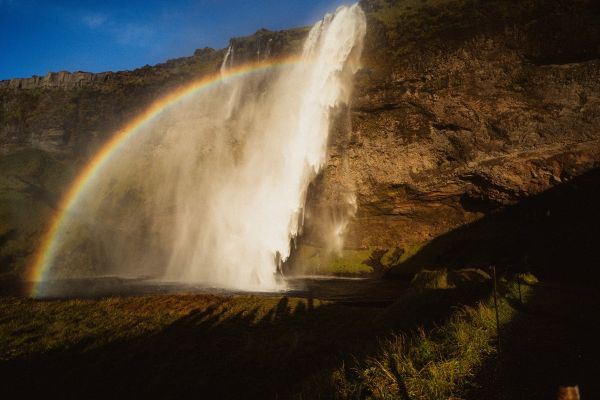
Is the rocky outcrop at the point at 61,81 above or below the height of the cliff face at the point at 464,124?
above

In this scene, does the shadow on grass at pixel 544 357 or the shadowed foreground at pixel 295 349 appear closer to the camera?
the shadow on grass at pixel 544 357

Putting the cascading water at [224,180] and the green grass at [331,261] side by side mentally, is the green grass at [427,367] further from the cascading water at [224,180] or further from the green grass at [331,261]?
the green grass at [331,261]

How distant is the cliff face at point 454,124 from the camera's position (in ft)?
94.2

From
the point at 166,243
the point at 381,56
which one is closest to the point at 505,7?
the point at 381,56

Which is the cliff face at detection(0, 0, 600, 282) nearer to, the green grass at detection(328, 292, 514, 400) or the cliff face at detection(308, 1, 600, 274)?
the cliff face at detection(308, 1, 600, 274)

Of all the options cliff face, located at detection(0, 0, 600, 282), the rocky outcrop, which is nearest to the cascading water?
cliff face, located at detection(0, 0, 600, 282)

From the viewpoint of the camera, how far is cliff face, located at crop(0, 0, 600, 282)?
1131 inches

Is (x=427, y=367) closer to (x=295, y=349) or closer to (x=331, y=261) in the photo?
(x=295, y=349)

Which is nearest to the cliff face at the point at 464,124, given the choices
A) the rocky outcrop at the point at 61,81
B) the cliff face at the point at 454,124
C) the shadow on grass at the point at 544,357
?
the cliff face at the point at 454,124

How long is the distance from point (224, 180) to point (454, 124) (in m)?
31.2

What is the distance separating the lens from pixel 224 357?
1067 centimetres

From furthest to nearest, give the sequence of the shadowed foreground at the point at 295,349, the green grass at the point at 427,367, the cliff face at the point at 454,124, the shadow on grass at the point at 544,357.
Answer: the cliff face at the point at 454,124, the shadowed foreground at the point at 295,349, the green grass at the point at 427,367, the shadow on grass at the point at 544,357

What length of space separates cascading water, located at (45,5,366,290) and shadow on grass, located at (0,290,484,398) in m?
21.0

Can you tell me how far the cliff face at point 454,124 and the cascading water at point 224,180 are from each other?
3576 millimetres
